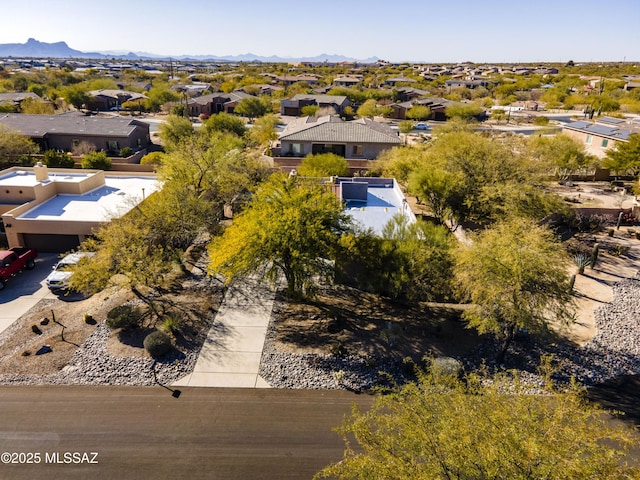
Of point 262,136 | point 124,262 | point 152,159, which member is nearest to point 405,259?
point 124,262

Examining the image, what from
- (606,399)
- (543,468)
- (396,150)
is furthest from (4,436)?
(396,150)

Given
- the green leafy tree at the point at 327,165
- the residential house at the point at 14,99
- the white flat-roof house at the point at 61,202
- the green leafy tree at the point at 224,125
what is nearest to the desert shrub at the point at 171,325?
the white flat-roof house at the point at 61,202

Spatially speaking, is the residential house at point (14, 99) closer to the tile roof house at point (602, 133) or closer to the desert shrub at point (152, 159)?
the desert shrub at point (152, 159)

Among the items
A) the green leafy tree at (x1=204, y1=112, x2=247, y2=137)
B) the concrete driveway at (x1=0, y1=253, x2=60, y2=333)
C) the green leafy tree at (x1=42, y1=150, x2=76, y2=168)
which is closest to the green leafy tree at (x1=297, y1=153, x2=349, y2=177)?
the green leafy tree at (x1=204, y1=112, x2=247, y2=137)

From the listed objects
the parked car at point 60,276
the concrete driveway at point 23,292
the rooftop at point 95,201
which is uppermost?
the rooftop at point 95,201

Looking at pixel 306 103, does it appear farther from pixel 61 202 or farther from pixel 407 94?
pixel 61 202

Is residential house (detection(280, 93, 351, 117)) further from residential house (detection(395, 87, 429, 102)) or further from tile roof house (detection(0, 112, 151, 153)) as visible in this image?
tile roof house (detection(0, 112, 151, 153))
